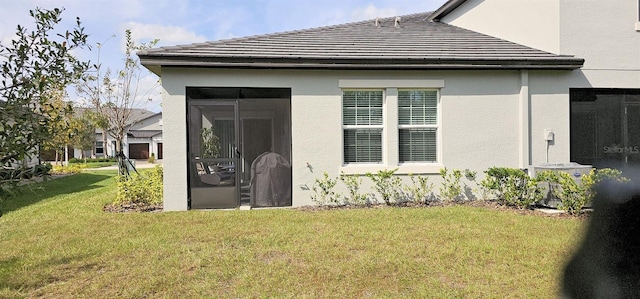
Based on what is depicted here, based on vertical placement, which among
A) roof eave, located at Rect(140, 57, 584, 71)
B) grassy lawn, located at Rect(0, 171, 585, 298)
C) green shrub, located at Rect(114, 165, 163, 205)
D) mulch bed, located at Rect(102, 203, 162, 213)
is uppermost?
roof eave, located at Rect(140, 57, 584, 71)

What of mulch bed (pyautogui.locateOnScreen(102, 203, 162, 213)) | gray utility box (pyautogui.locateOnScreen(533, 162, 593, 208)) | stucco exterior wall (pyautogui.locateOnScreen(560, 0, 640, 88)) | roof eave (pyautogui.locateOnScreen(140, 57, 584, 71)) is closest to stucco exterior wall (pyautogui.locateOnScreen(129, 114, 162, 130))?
mulch bed (pyautogui.locateOnScreen(102, 203, 162, 213))

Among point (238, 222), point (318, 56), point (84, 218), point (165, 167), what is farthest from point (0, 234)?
point (318, 56)

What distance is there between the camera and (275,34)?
1084cm

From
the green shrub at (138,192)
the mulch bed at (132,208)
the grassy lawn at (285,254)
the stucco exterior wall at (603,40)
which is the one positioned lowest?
the grassy lawn at (285,254)

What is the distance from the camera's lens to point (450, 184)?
9.70m

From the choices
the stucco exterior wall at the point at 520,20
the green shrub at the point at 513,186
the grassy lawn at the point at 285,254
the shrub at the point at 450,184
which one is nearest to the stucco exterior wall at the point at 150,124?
the grassy lawn at the point at 285,254

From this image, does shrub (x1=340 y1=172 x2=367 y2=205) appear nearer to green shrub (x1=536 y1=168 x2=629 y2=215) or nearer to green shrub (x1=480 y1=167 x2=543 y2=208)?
green shrub (x1=480 y1=167 x2=543 y2=208)

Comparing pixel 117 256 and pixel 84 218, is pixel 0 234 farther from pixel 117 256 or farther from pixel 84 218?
pixel 117 256

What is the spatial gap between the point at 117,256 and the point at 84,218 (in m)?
3.53

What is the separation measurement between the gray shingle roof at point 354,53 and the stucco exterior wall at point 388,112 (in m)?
0.34

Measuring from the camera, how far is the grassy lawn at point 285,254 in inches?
170

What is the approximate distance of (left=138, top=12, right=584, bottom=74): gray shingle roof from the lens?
8859 millimetres

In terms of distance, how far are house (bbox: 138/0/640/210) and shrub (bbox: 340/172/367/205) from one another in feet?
0.60

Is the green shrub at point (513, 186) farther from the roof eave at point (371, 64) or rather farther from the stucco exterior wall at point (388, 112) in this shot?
the roof eave at point (371, 64)
